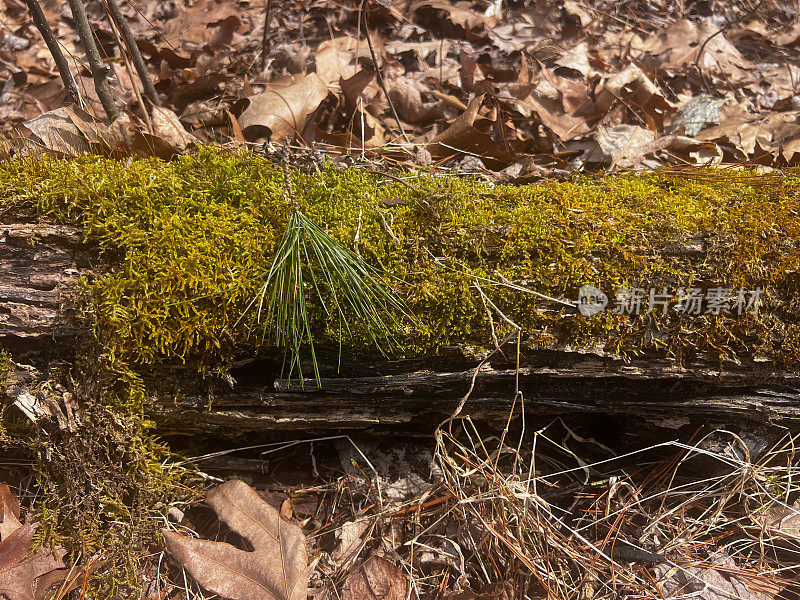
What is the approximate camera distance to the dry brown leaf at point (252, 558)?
167 cm

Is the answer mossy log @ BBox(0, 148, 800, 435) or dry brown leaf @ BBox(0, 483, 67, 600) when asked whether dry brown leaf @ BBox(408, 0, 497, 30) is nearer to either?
mossy log @ BBox(0, 148, 800, 435)

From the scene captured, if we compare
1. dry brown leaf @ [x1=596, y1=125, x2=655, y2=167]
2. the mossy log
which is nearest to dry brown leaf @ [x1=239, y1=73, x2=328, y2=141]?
the mossy log

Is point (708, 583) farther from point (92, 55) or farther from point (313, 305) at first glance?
point (92, 55)

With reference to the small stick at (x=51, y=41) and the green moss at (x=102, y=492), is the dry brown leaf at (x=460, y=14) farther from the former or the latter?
the green moss at (x=102, y=492)

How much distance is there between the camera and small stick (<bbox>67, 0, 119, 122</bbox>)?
2330 mm

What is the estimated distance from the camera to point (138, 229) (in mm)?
1598

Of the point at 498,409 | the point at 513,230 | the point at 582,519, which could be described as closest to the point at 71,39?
the point at 513,230

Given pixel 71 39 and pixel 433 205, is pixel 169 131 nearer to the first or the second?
pixel 433 205

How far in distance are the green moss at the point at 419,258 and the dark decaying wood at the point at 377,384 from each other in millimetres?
83

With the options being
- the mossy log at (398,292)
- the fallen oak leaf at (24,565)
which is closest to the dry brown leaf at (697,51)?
the mossy log at (398,292)

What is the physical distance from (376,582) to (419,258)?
4.04 ft

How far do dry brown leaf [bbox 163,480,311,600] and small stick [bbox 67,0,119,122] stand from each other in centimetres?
220

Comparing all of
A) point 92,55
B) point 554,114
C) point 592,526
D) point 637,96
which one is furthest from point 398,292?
point 637,96

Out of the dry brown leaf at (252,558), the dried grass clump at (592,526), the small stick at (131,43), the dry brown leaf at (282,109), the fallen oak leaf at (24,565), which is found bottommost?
the dried grass clump at (592,526)
